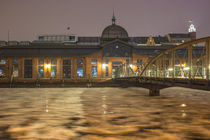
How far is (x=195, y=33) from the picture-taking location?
86.4 m

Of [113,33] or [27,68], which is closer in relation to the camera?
[27,68]

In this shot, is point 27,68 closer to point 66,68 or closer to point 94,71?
point 66,68

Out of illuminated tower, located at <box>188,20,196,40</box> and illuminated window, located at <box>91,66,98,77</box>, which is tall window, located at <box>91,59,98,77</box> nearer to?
illuminated window, located at <box>91,66,98,77</box>

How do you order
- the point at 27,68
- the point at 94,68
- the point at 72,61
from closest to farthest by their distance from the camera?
the point at 94,68 → the point at 72,61 → the point at 27,68

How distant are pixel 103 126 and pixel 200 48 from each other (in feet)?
167

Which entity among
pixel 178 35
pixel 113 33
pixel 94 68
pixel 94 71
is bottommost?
pixel 94 71

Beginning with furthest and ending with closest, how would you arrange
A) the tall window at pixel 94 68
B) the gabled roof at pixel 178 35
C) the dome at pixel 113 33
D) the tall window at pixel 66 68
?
the gabled roof at pixel 178 35 → the dome at pixel 113 33 → the tall window at pixel 66 68 → the tall window at pixel 94 68

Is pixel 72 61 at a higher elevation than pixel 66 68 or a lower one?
higher

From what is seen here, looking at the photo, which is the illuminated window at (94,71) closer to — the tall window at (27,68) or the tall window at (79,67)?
the tall window at (79,67)

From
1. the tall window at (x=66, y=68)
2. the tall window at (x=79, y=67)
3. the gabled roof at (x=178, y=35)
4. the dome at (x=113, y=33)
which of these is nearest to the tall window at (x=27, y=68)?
the tall window at (x=66, y=68)

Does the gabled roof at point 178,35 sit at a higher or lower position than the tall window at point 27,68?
higher

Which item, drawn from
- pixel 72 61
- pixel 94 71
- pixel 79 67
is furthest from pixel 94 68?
pixel 72 61

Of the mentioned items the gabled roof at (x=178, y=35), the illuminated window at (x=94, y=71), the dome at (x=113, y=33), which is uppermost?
the gabled roof at (x=178, y=35)

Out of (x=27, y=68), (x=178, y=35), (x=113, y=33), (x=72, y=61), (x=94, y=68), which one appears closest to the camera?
(x=94, y=68)
